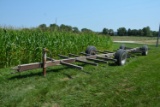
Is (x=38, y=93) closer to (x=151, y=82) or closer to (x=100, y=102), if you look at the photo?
(x=100, y=102)

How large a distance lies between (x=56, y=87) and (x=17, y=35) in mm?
4802

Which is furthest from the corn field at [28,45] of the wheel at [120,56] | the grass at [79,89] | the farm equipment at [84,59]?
the wheel at [120,56]

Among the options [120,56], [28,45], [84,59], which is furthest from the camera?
[28,45]

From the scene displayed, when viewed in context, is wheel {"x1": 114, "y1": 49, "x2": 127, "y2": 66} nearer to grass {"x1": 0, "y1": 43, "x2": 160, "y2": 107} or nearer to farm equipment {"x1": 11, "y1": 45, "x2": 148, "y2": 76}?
farm equipment {"x1": 11, "y1": 45, "x2": 148, "y2": 76}

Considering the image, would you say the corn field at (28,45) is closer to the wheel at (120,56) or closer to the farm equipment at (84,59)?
the farm equipment at (84,59)

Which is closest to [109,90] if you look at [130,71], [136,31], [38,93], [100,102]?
[100,102]

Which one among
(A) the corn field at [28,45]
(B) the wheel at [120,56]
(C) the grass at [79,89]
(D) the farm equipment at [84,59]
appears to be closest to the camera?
(C) the grass at [79,89]

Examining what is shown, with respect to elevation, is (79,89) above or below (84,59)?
below

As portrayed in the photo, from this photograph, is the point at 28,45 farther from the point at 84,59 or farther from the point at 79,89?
the point at 79,89

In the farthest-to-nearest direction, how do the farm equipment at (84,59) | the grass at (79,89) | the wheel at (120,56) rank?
the wheel at (120,56)
the farm equipment at (84,59)
the grass at (79,89)

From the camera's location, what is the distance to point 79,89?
18.5 feet

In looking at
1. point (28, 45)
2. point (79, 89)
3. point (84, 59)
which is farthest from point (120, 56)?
point (28, 45)

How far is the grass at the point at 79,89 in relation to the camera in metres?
4.68

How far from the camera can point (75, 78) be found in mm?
6773
